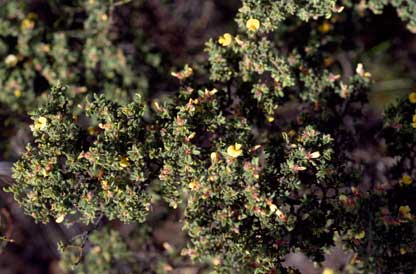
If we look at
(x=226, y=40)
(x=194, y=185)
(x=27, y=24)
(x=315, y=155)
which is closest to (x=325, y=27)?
(x=226, y=40)

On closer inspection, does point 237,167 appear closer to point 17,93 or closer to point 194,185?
point 194,185

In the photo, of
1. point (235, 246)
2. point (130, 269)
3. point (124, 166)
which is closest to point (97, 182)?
point (124, 166)

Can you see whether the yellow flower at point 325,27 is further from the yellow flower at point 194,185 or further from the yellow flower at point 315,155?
the yellow flower at point 194,185

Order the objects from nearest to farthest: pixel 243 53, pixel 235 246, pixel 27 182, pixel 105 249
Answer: pixel 27 182 → pixel 235 246 → pixel 243 53 → pixel 105 249

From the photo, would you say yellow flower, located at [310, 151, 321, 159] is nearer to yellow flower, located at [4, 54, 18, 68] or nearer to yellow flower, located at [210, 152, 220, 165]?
yellow flower, located at [210, 152, 220, 165]

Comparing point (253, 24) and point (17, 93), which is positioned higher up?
point (17, 93)

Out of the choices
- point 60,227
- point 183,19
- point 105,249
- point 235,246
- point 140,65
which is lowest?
point 235,246

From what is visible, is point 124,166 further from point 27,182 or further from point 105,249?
point 105,249

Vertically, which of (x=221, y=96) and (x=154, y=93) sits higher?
(x=154, y=93)
